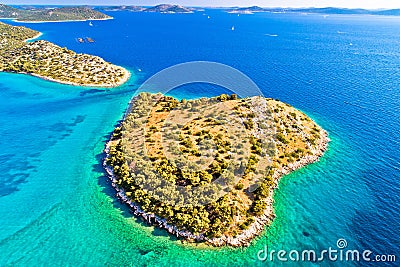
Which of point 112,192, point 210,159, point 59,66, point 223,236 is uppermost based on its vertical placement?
point 210,159

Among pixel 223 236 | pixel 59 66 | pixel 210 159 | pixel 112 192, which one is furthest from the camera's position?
pixel 59 66

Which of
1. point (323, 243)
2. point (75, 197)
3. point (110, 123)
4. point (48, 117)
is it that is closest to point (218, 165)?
point (323, 243)

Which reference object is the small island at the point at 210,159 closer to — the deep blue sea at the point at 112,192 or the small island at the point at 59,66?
the deep blue sea at the point at 112,192

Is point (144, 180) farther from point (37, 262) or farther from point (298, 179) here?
point (298, 179)

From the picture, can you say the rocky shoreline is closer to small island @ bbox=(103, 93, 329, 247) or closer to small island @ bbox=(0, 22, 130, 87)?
small island @ bbox=(103, 93, 329, 247)

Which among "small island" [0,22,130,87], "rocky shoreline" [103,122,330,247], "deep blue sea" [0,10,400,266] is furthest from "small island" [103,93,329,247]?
"small island" [0,22,130,87]

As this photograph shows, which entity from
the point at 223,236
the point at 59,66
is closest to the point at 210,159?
the point at 223,236

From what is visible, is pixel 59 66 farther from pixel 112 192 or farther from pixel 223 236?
pixel 223 236
